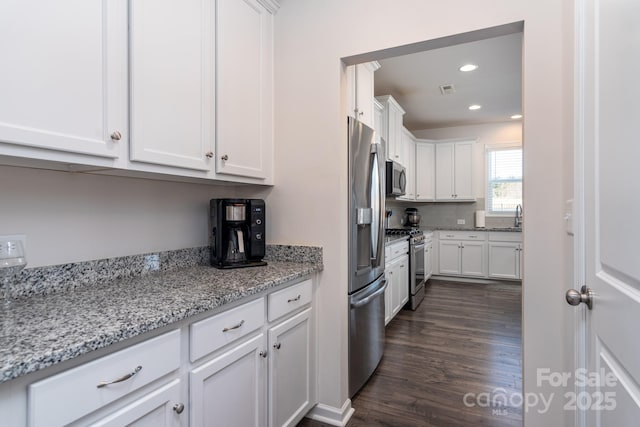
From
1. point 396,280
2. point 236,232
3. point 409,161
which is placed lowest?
point 396,280

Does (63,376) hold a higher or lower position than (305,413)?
higher

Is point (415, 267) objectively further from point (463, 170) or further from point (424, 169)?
point (463, 170)

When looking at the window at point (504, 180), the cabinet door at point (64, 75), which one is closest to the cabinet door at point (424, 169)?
the window at point (504, 180)

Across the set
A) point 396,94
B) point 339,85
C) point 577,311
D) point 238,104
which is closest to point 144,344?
point 238,104

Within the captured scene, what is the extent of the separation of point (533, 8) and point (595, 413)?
157 cm

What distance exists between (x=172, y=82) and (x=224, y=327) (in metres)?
1.03

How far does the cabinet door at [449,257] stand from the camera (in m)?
5.64

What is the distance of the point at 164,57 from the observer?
141 cm

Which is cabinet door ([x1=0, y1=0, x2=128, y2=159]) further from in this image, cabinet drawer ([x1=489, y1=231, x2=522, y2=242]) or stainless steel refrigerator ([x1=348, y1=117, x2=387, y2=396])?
cabinet drawer ([x1=489, y1=231, x2=522, y2=242])

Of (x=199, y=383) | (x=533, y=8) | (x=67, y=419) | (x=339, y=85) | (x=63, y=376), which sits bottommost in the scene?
(x=199, y=383)

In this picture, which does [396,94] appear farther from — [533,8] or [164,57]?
[164,57]

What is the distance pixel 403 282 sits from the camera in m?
3.81

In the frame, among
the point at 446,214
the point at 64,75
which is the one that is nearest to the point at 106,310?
the point at 64,75

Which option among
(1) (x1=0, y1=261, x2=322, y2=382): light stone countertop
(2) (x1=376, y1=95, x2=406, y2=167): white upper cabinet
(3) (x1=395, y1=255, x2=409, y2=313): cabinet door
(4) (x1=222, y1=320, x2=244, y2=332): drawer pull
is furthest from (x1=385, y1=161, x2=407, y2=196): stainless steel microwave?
(4) (x1=222, y1=320, x2=244, y2=332): drawer pull
